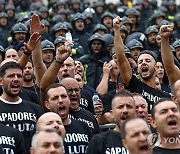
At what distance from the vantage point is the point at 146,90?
36.0ft

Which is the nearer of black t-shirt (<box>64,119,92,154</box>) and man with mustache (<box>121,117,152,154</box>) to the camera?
man with mustache (<box>121,117,152,154</box>)

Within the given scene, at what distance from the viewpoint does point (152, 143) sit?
26.0 feet

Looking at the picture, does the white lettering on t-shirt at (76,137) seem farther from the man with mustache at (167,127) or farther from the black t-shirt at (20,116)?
the man with mustache at (167,127)

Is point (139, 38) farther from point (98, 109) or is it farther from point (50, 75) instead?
point (50, 75)

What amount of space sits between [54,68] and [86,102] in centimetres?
123

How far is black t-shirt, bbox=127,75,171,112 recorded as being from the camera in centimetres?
1080

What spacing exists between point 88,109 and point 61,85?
1650mm

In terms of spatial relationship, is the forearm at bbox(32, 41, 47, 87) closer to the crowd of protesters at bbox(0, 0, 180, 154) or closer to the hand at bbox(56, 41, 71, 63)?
the crowd of protesters at bbox(0, 0, 180, 154)

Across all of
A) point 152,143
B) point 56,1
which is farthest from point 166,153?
point 56,1

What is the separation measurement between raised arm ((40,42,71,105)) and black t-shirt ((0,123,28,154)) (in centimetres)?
117

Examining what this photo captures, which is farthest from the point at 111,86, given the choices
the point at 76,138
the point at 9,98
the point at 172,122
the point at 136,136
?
the point at 136,136

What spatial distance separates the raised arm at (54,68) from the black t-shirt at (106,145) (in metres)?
1.68

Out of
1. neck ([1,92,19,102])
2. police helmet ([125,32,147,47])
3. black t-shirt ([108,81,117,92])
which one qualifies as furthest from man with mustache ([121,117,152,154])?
police helmet ([125,32,147,47])

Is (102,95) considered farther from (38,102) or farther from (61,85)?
(61,85)
